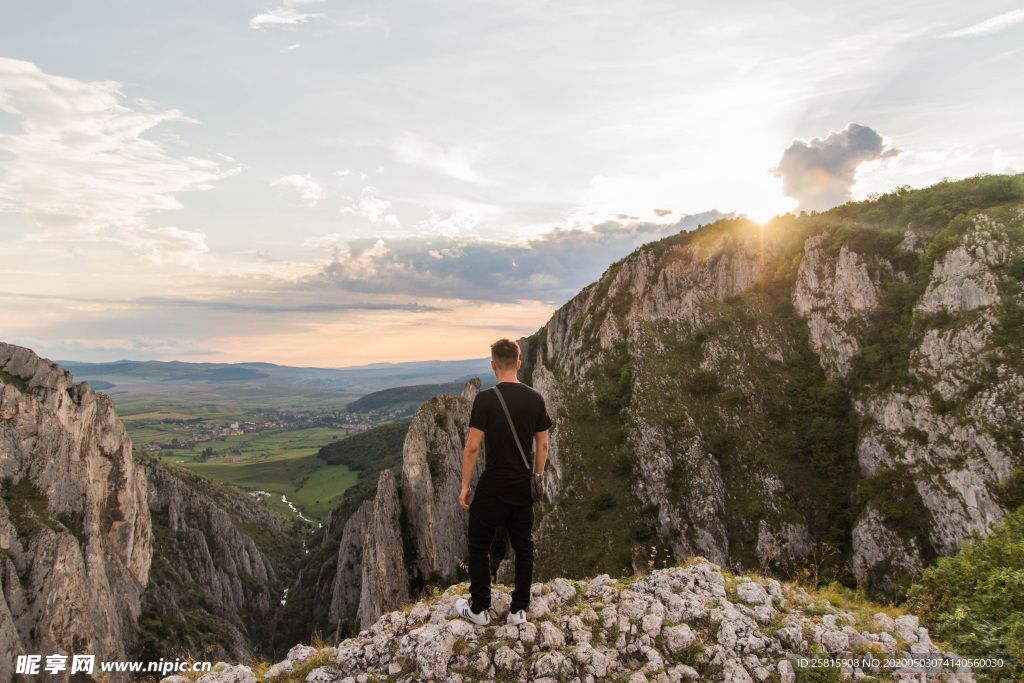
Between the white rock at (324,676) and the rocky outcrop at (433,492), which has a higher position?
the white rock at (324,676)

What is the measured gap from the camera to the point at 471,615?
6836mm

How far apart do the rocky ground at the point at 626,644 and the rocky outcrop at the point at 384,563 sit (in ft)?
103

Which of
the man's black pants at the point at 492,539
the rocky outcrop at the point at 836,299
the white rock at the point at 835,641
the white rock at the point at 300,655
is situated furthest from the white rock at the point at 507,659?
the rocky outcrop at the point at 836,299

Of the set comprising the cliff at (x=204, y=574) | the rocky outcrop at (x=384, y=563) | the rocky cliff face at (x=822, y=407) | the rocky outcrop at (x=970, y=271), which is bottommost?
the cliff at (x=204, y=574)

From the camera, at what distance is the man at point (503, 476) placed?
650cm

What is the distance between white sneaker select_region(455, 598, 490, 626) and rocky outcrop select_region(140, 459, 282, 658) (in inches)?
2570

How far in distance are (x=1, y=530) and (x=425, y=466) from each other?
3637cm

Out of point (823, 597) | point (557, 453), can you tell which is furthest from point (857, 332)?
point (823, 597)

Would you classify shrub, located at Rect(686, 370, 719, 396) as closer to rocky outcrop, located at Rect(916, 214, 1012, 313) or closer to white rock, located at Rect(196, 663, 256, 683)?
rocky outcrop, located at Rect(916, 214, 1012, 313)

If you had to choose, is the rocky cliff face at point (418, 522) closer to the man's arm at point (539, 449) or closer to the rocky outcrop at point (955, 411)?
the rocky outcrop at point (955, 411)

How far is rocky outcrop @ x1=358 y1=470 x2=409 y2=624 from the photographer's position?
3441cm

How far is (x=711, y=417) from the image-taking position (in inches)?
1624

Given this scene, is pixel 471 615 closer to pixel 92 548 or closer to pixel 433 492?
pixel 433 492

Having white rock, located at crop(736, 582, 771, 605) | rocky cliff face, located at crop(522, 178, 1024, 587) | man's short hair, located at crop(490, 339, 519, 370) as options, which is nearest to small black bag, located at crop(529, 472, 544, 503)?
man's short hair, located at crop(490, 339, 519, 370)
